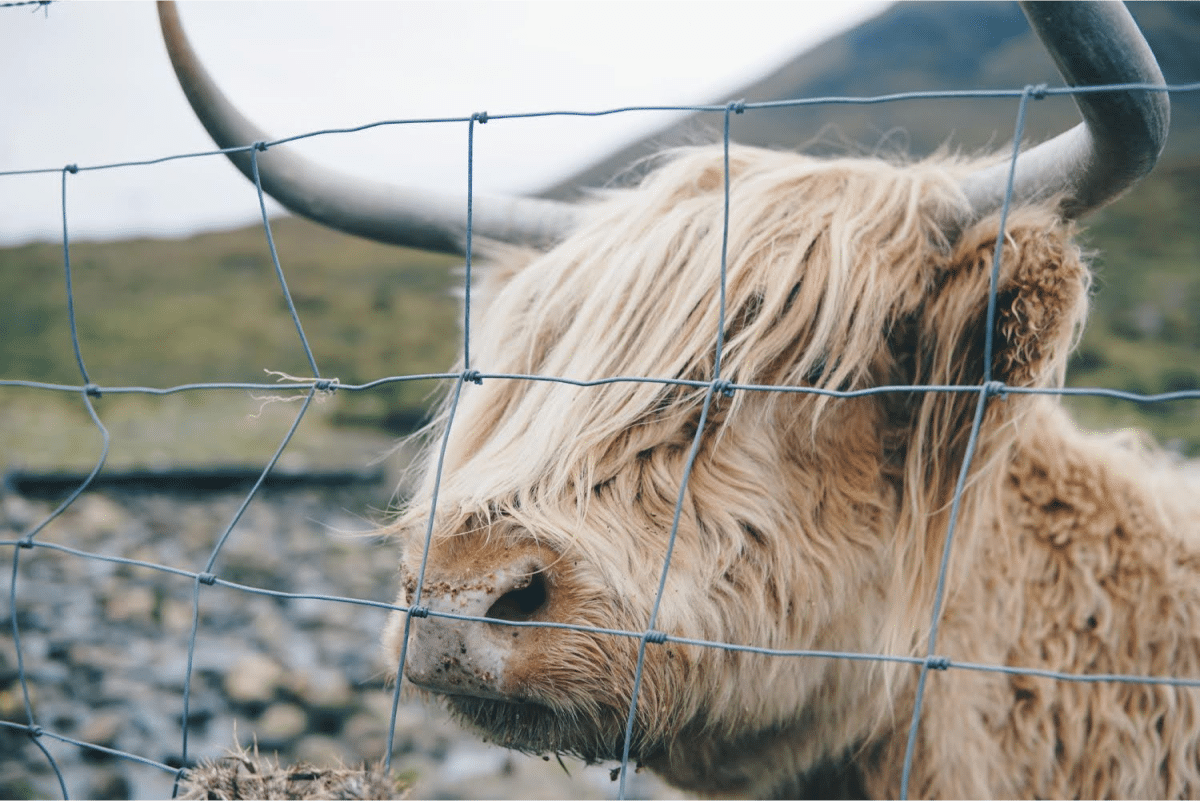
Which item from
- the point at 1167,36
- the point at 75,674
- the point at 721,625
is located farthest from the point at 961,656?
the point at 1167,36

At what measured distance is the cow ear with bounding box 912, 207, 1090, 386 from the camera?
162 centimetres

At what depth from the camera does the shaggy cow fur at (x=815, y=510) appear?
155cm

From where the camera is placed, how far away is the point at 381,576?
20.0 ft

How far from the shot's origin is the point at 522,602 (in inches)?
58.3

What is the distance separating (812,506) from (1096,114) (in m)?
0.76

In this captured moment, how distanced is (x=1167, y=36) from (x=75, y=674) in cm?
3960

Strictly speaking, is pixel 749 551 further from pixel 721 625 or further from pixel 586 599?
pixel 586 599

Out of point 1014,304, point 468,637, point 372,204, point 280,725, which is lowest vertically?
point 280,725

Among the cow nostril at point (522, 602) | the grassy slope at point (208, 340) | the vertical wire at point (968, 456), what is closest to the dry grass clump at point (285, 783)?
the cow nostril at point (522, 602)

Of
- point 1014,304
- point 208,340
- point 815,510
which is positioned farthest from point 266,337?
point 1014,304

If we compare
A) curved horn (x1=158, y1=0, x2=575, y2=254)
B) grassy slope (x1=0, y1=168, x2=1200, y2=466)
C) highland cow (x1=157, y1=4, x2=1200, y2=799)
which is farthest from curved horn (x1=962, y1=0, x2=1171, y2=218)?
grassy slope (x1=0, y1=168, x2=1200, y2=466)

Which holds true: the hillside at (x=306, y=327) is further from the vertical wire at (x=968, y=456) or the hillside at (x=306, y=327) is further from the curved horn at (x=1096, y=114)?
the vertical wire at (x=968, y=456)

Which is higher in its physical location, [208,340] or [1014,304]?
[1014,304]

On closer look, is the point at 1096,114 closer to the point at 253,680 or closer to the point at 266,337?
the point at 253,680
